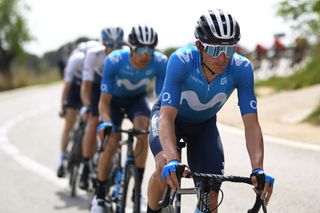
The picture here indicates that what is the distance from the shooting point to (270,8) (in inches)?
569

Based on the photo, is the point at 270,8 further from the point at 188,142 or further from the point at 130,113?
the point at 188,142

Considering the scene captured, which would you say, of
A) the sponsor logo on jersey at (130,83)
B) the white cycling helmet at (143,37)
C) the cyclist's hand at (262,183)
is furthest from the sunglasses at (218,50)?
the sponsor logo on jersey at (130,83)

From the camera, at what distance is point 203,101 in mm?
4906

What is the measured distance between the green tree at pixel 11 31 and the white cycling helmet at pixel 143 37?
5389cm

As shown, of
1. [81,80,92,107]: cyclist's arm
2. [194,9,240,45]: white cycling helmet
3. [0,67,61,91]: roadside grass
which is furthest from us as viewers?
[0,67,61,91]: roadside grass

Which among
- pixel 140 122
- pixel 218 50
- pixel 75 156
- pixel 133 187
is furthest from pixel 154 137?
pixel 75 156

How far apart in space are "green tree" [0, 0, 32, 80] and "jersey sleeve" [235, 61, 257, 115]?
55.6 meters

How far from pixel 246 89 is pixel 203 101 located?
0.40m

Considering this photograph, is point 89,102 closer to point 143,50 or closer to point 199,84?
point 143,50

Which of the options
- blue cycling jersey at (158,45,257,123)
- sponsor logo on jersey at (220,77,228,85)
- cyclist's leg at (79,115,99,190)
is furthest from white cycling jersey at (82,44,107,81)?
sponsor logo on jersey at (220,77,228,85)

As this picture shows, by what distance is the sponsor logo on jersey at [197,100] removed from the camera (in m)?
4.88

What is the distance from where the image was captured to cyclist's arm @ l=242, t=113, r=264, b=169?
14.0 feet

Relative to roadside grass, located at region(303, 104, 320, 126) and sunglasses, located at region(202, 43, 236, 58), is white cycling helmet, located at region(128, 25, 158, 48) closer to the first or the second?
sunglasses, located at region(202, 43, 236, 58)

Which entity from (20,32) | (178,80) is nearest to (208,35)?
(178,80)
